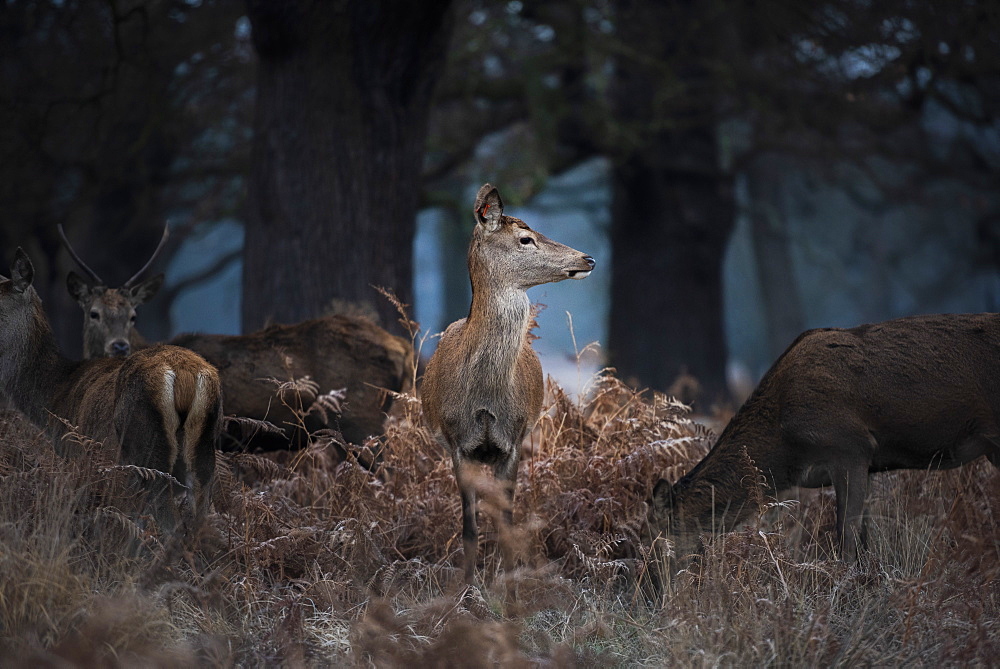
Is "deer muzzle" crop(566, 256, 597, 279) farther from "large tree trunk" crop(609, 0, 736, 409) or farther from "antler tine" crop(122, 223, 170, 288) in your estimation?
"large tree trunk" crop(609, 0, 736, 409)

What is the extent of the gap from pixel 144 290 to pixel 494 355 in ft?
11.7

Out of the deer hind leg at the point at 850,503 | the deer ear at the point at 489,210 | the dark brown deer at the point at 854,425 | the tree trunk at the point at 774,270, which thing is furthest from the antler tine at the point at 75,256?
the tree trunk at the point at 774,270

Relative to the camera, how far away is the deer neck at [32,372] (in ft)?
19.7

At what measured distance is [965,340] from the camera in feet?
18.6

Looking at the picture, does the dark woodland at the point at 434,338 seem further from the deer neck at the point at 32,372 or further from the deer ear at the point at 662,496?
the deer ear at the point at 662,496

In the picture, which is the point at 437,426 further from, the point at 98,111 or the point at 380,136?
the point at 98,111

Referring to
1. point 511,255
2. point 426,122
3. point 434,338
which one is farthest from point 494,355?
point 426,122

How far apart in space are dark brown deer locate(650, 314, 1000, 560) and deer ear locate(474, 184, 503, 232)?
1700 mm

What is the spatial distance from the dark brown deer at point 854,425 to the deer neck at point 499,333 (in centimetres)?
112

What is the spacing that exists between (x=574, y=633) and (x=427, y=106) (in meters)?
5.66

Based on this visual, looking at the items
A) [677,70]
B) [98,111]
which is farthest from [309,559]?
[677,70]

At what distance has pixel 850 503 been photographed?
17.7ft

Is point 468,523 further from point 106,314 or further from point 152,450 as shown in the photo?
point 106,314

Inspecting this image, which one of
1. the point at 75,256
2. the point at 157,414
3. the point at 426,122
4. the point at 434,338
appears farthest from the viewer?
the point at 426,122
